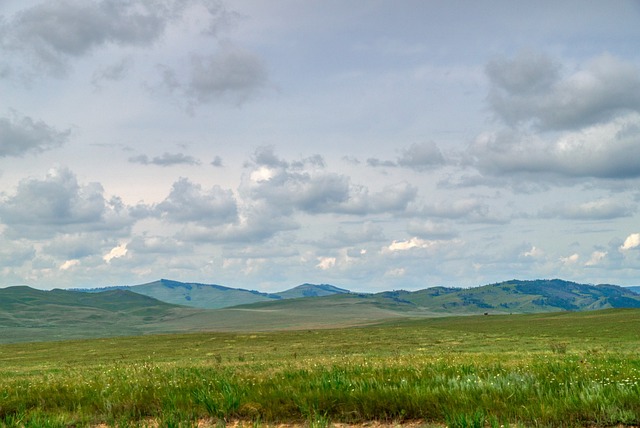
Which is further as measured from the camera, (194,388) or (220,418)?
(194,388)

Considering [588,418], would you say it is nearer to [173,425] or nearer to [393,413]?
[393,413]

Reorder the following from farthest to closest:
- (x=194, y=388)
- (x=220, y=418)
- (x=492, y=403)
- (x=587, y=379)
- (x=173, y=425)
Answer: (x=194, y=388), (x=587, y=379), (x=220, y=418), (x=492, y=403), (x=173, y=425)

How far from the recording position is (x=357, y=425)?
10.1 meters

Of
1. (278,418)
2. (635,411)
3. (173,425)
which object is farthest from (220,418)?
(635,411)

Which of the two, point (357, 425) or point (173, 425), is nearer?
point (173, 425)

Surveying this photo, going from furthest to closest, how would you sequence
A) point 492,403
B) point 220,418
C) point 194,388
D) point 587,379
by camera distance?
point 194,388, point 587,379, point 220,418, point 492,403

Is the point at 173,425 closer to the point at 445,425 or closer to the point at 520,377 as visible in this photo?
the point at 445,425

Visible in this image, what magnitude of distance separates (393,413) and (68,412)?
6635 mm

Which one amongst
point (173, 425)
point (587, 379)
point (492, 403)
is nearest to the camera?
point (173, 425)

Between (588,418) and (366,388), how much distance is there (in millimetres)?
4022

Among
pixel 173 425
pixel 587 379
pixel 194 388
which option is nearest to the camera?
pixel 173 425

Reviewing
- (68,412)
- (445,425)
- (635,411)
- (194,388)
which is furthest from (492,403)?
(68,412)

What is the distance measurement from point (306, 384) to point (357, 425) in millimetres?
2294

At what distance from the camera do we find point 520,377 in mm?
11938
